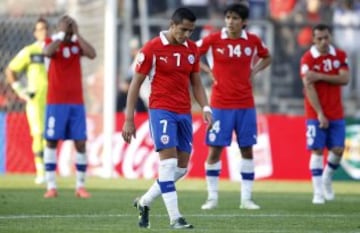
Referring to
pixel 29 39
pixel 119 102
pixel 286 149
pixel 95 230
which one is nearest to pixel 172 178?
pixel 95 230

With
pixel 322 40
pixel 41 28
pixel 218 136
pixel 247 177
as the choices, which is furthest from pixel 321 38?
pixel 41 28

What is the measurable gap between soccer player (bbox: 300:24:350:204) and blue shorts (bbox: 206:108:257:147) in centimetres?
133

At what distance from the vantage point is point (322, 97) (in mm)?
17062

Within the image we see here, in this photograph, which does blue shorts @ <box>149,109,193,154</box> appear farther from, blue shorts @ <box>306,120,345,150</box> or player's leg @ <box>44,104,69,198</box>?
player's leg @ <box>44,104,69,198</box>

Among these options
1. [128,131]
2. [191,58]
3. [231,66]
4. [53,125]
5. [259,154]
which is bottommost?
[259,154]

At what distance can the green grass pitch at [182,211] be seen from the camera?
1252 centimetres

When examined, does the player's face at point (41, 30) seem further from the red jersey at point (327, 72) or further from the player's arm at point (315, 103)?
the player's arm at point (315, 103)

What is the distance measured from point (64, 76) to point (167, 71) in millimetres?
4943

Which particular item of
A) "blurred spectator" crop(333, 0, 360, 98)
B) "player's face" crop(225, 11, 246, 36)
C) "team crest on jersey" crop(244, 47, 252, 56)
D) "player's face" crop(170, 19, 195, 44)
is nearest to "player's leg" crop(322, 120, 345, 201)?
"team crest on jersey" crop(244, 47, 252, 56)

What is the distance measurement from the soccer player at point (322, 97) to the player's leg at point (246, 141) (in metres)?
1.31

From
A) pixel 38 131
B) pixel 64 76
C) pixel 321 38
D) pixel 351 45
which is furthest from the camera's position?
pixel 351 45

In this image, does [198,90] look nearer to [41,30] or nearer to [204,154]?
[41,30]

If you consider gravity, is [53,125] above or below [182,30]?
below

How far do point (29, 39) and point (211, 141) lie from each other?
404 inches
